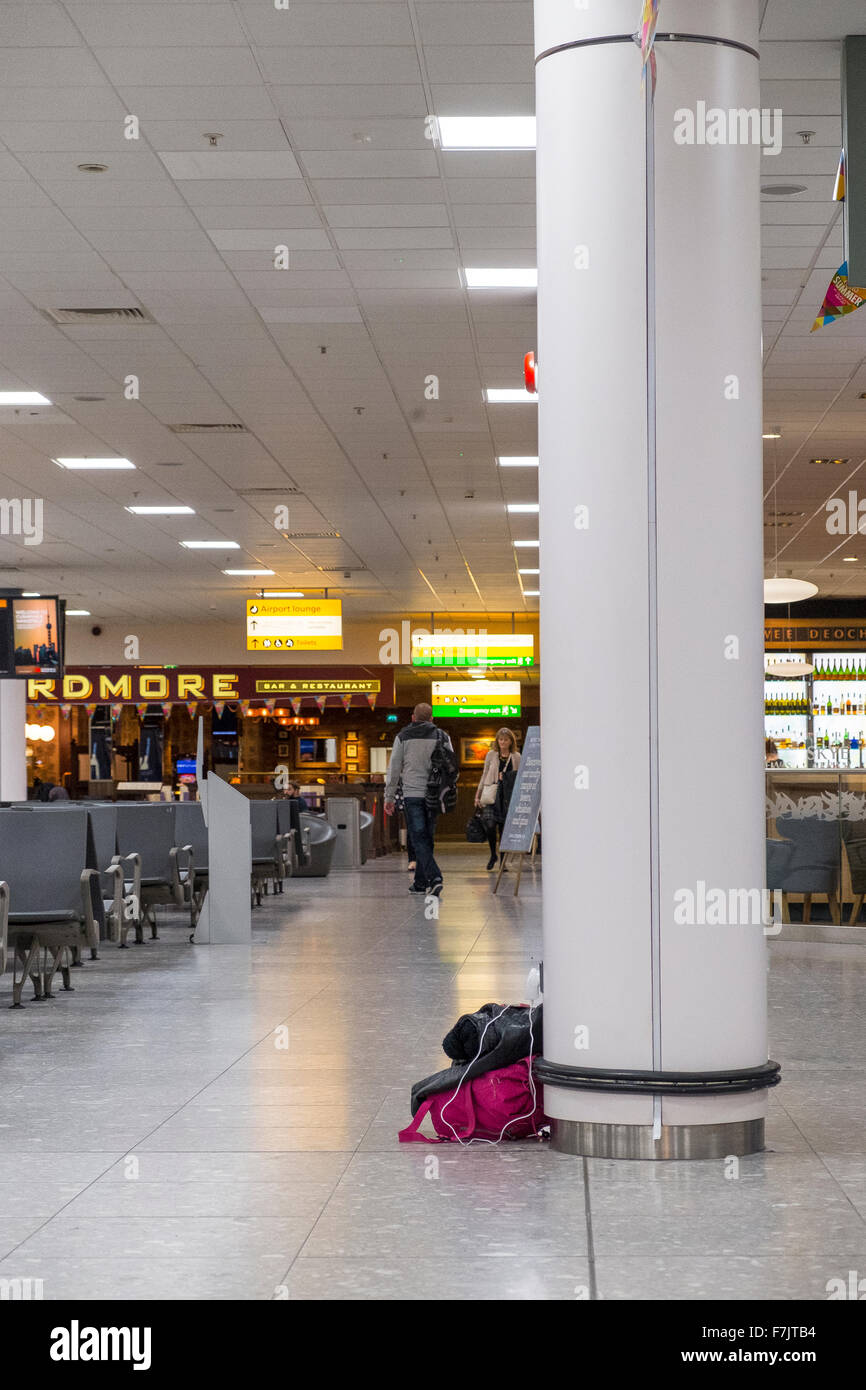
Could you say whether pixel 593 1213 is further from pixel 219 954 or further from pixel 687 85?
pixel 219 954

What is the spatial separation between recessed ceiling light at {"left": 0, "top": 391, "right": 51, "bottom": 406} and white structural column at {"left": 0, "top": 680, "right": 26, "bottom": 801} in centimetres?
1191

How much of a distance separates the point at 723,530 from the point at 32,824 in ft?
15.3

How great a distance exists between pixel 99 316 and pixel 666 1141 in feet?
24.3

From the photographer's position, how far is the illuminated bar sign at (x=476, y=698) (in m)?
28.4

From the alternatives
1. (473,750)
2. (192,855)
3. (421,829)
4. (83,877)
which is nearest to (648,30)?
(83,877)

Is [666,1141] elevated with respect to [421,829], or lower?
lower

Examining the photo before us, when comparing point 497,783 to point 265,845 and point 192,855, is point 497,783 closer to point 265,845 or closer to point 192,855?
point 265,845

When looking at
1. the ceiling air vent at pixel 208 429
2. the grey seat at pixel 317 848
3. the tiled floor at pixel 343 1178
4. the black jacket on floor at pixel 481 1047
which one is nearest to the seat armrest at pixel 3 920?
the tiled floor at pixel 343 1178

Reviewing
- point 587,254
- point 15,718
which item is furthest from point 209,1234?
point 15,718

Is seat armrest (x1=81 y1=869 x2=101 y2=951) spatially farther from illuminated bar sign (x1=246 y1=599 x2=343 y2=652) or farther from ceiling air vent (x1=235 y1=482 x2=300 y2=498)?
illuminated bar sign (x1=246 y1=599 x2=343 y2=652)

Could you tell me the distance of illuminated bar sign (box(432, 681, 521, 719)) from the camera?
2842 centimetres

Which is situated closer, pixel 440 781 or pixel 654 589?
pixel 654 589

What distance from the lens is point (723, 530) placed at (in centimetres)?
427

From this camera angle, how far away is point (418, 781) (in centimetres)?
1391
